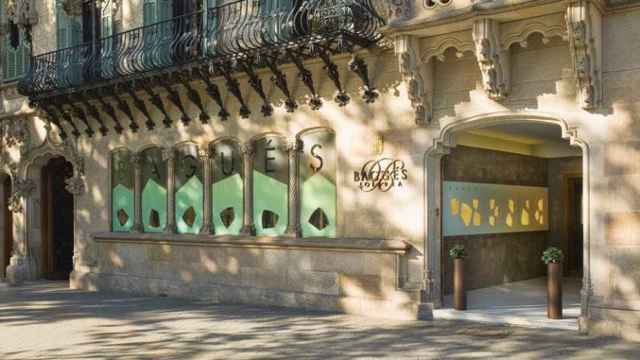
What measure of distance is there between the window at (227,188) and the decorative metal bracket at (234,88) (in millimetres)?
701

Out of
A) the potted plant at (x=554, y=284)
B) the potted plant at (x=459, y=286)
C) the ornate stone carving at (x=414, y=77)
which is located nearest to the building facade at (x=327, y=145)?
the ornate stone carving at (x=414, y=77)

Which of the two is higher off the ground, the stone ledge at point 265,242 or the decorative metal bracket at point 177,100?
the decorative metal bracket at point 177,100

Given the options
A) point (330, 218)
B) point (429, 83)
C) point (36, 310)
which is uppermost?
point (429, 83)

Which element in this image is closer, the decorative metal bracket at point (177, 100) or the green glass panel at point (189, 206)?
the decorative metal bracket at point (177, 100)

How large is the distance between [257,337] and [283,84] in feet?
14.9

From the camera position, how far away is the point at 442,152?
11.1m

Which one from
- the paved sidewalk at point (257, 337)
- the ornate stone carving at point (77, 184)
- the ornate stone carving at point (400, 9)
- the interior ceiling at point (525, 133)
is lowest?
the paved sidewalk at point (257, 337)

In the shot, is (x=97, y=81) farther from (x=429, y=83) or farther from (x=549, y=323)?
(x=549, y=323)

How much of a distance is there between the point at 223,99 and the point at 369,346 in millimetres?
6310

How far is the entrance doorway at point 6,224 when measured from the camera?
19.4 metres

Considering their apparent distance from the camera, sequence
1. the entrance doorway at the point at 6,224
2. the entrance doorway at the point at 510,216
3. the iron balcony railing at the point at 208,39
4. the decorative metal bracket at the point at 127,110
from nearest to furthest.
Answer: the iron balcony railing at the point at 208,39, the entrance doorway at the point at 510,216, the decorative metal bracket at the point at 127,110, the entrance doorway at the point at 6,224

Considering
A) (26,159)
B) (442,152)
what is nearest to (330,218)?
(442,152)

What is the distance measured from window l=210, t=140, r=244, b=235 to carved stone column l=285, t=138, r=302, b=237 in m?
1.31

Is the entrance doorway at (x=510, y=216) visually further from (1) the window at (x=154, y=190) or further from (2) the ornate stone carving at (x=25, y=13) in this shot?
(2) the ornate stone carving at (x=25, y=13)
